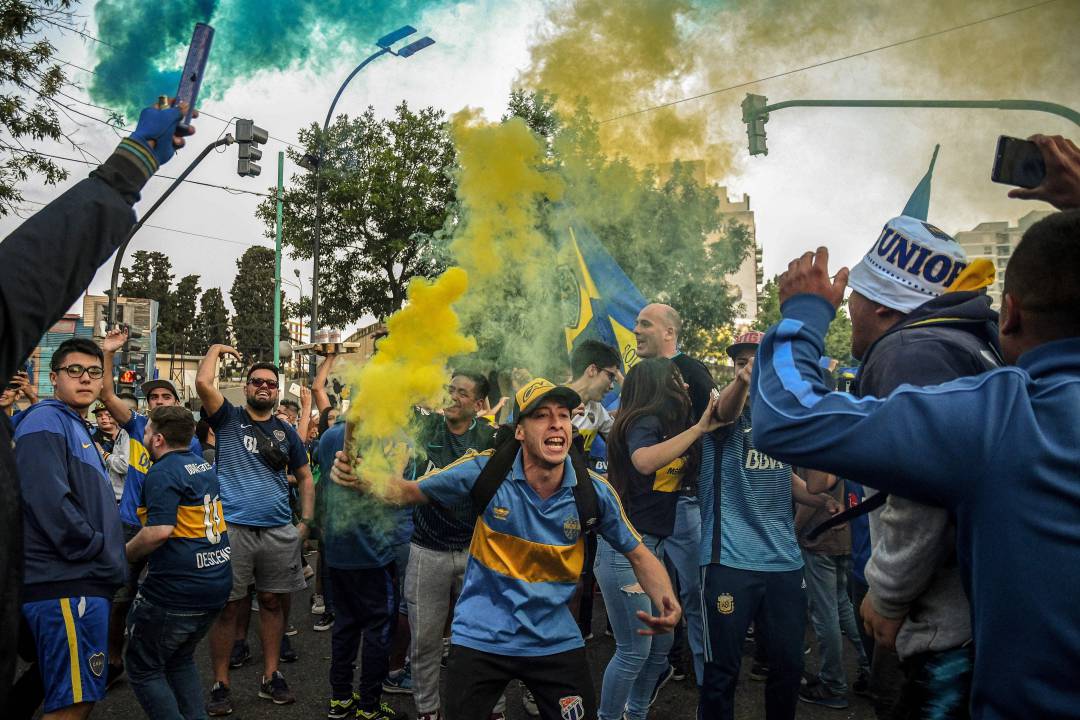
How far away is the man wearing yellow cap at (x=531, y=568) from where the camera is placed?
3.42 m

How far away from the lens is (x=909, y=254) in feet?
8.08

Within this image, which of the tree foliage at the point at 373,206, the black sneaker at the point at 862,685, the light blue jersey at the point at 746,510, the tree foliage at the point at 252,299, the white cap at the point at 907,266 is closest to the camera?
the white cap at the point at 907,266

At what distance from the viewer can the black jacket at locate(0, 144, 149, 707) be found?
168 centimetres

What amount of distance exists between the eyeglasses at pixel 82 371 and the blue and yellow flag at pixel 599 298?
3.85 metres

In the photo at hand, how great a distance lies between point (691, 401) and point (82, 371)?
3.78m

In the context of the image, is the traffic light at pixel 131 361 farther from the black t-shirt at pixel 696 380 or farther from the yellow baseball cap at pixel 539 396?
the yellow baseball cap at pixel 539 396

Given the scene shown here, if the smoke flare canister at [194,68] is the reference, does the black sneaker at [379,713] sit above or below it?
below

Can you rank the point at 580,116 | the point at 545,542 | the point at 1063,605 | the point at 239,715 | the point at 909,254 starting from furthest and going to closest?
the point at 580,116, the point at 239,715, the point at 545,542, the point at 909,254, the point at 1063,605

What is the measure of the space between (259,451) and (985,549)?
5727 mm

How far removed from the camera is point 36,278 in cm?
170

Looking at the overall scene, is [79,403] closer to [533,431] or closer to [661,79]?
[533,431]

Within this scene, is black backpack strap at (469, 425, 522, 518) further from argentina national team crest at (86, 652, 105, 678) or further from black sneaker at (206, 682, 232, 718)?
black sneaker at (206, 682, 232, 718)

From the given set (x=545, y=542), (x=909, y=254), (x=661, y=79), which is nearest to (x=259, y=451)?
(x=545, y=542)

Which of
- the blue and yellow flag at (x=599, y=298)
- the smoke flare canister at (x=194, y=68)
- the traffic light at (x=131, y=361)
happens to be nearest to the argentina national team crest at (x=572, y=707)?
the smoke flare canister at (x=194, y=68)
